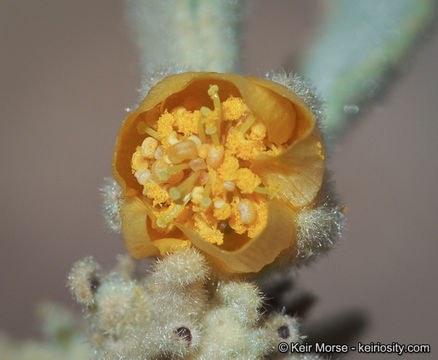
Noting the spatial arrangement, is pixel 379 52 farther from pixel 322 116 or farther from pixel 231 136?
pixel 231 136

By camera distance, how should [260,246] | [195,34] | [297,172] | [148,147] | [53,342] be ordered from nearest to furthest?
[260,246] → [297,172] → [148,147] → [195,34] → [53,342]

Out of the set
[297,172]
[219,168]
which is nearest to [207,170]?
[219,168]

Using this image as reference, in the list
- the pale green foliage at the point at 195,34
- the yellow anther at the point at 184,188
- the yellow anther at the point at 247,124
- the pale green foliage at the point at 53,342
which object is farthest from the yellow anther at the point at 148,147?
the pale green foliage at the point at 53,342

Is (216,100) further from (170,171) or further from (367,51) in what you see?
(367,51)

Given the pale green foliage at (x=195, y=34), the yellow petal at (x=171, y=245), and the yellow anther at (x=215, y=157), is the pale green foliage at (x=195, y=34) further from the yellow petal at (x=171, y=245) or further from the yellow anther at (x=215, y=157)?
the yellow petal at (x=171, y=245)

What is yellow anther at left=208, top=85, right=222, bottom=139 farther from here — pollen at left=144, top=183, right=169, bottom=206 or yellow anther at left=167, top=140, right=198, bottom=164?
pollen at left=144, top=183, right=169, bottom=206

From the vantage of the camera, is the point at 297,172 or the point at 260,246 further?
the point at 297,172

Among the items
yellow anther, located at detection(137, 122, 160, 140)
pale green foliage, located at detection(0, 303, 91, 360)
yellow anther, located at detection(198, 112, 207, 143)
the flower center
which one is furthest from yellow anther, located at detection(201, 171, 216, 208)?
pale green foliage, located at detection(0, 303, 91, 360)
